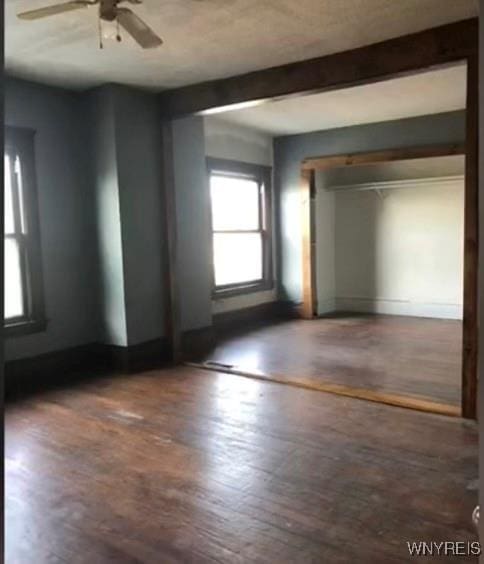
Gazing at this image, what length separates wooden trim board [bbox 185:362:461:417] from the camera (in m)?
3.68

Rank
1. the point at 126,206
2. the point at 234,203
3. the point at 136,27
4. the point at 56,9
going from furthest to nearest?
1. the point at 234,203
2. the point at 126,206
3. the point at 136,27
4. the point at 56,9

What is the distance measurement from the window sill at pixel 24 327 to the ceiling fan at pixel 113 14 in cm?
259

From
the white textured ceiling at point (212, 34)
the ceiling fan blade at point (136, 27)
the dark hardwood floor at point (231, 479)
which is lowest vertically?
the dark hardwood floor at point (231, 479)

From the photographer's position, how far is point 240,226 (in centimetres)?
712

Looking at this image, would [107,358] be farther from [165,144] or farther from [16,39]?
[16,39]

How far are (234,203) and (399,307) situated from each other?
9.69 ft

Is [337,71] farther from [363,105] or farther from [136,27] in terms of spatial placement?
[363,105]

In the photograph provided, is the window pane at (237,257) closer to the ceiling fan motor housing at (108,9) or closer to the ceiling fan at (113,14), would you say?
the ceiling fan at (113,14)

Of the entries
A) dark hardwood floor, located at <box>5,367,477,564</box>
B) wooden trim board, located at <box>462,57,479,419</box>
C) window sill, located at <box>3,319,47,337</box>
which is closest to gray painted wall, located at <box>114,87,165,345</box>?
window sill, located at <box>3,319,47,337</box>

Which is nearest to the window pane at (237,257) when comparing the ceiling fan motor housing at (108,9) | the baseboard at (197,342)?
the baseboard at (197,342)

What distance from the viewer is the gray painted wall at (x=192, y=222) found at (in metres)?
5.46

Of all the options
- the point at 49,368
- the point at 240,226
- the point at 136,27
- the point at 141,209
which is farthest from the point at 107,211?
the point at 240,226

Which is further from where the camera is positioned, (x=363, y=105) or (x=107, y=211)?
(x=363, y=105)

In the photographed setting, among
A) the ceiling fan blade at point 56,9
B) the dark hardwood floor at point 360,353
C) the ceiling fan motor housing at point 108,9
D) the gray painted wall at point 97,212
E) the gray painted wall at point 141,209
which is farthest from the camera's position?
the gray painted wall at point 141,209
